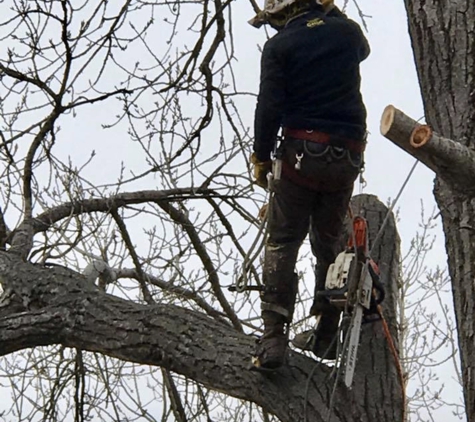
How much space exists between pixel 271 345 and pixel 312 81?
3.35 ft

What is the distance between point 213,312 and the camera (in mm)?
5062

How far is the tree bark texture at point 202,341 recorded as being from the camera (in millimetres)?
3100

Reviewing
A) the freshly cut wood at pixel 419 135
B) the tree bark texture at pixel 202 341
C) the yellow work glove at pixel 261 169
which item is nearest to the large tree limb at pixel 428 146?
the freshly cut wood at pixel 419 135

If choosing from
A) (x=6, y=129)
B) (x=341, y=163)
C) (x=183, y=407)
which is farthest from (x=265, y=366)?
(x=6, y=129)

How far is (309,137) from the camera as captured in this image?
3.40 m

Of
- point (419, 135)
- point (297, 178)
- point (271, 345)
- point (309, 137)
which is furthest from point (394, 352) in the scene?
point (419, 135)

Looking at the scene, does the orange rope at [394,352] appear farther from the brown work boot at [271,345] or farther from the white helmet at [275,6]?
the white helmet at [275,6]

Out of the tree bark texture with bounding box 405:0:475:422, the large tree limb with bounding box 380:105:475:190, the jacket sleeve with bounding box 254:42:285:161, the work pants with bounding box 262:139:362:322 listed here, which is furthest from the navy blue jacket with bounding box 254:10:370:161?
the large tree limb with bounding box 380:105:475:190

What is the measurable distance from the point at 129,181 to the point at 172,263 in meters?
0.57

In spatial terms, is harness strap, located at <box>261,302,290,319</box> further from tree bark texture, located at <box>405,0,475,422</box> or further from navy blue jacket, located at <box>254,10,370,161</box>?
tree bark texture, located at <box>405,0,475,422</box>

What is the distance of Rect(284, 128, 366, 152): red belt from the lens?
340cm

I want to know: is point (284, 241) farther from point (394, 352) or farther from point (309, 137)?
point (394, 352)

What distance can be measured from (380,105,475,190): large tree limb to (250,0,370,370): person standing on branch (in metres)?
1.26

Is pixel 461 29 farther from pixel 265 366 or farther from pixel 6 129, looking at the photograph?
pixel 6 129
